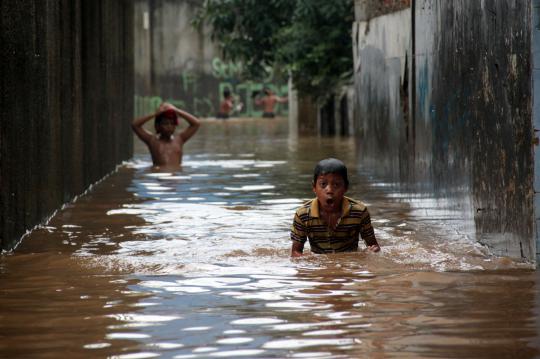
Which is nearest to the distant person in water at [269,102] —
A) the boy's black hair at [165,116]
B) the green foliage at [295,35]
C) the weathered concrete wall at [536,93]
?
the green foliage at [295,35]

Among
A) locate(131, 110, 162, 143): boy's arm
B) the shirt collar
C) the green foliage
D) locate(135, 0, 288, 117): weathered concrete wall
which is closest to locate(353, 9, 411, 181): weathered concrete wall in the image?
locate(131, 110, 162, 143): boy's arm

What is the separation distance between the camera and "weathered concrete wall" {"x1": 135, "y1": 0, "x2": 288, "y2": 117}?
44.1m

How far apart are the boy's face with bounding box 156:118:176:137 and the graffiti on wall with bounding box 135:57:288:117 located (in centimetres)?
2805

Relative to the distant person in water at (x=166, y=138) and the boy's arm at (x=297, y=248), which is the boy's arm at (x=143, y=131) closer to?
the distant person in water at (x=166, y=138)

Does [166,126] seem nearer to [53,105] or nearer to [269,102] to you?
[53,105]

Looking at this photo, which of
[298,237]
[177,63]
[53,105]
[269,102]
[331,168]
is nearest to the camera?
[331,168]

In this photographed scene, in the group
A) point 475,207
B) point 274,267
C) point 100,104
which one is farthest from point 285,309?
point 100,104

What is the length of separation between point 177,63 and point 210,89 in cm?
179

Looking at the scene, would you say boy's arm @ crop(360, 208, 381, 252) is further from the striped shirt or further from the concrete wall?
the concrete wall

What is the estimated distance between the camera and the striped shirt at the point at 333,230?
763 centimetres

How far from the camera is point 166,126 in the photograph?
52.3 ft

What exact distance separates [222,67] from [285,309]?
4034 centimetres

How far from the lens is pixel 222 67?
4569 centimetres

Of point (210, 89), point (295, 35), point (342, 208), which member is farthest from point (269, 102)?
point (342, 208)
